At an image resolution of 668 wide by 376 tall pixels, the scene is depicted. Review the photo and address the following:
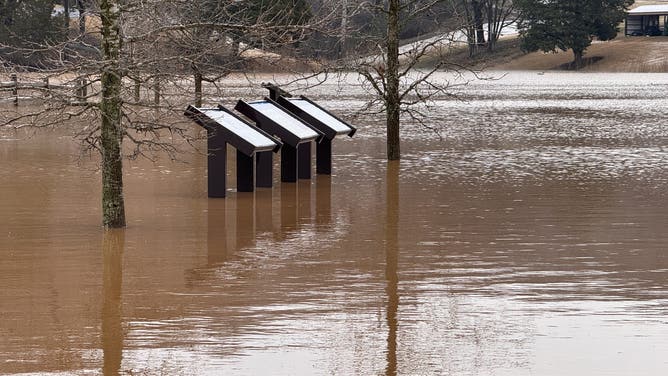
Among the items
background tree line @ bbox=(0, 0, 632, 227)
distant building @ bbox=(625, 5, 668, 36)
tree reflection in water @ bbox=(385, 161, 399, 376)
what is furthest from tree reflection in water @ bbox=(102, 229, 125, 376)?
distant building @ bbox=(625, 5, 668, 36)

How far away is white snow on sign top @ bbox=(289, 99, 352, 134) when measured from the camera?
69.4 ft

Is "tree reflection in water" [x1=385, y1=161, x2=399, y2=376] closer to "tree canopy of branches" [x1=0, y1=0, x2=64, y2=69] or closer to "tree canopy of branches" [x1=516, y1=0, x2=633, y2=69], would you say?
"tree canopy of branches" [x1=0, y1=0, x2=64, y2=69]

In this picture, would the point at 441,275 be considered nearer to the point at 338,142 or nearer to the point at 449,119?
the point at 338,142

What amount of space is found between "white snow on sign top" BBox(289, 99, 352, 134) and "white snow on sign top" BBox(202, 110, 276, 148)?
3.15 meters

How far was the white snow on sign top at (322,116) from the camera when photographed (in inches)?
832

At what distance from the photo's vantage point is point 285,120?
19734 mm

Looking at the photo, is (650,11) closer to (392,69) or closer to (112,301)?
(392,69)

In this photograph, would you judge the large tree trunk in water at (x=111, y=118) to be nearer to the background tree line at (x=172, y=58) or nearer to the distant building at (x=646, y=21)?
the background tree line at (x=172, y=58)

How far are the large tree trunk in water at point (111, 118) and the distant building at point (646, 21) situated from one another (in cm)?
9868

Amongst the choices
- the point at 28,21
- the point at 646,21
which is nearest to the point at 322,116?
the point at 28,21

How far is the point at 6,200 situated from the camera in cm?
1781

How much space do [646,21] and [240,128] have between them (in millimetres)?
100172

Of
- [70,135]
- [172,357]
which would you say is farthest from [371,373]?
[70,135]

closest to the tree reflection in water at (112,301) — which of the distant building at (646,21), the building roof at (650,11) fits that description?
the distant building at (646,21)
